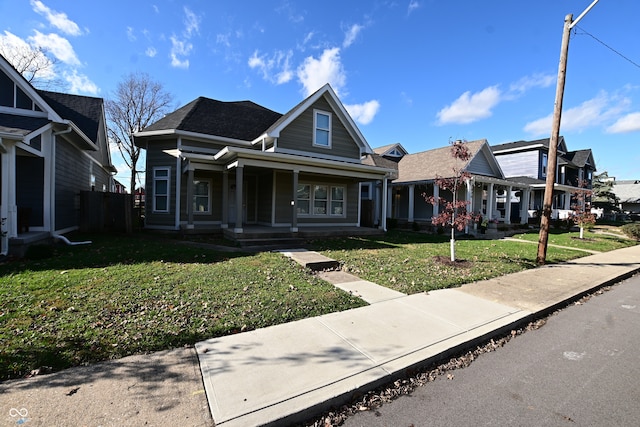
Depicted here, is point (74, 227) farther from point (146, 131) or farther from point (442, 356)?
point (442, 356)

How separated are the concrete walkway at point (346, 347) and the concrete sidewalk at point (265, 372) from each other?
0.04 feet

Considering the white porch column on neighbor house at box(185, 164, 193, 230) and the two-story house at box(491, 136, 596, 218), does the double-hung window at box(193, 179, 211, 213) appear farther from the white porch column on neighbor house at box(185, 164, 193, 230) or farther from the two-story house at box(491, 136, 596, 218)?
the two-story house at box(491, 136, 596, 218)

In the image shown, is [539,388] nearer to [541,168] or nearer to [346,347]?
[346,347]

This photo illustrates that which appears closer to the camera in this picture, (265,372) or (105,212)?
(265,372)

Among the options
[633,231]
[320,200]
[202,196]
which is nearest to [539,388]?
[320,200]

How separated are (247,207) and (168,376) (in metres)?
12.7

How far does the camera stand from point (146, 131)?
13203mm

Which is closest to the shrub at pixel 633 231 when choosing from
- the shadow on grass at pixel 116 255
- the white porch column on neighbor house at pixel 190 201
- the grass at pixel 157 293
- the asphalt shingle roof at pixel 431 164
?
the asphalt shingle roof at pixel 431 164

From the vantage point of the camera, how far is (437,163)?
19.7m

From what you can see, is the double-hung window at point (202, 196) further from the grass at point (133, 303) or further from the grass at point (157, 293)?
the grass at point (133, 303)

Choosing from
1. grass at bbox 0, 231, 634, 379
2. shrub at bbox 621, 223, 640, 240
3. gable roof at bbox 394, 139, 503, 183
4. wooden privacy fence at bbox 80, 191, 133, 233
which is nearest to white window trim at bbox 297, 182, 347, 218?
grass at bbox 0, 231, 634, 379

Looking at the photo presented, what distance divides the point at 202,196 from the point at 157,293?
924 cm

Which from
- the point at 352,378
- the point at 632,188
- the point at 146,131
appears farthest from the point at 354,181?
the point at 632,188

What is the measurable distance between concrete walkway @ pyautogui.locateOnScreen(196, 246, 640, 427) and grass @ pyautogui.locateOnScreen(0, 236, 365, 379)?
507 mm
